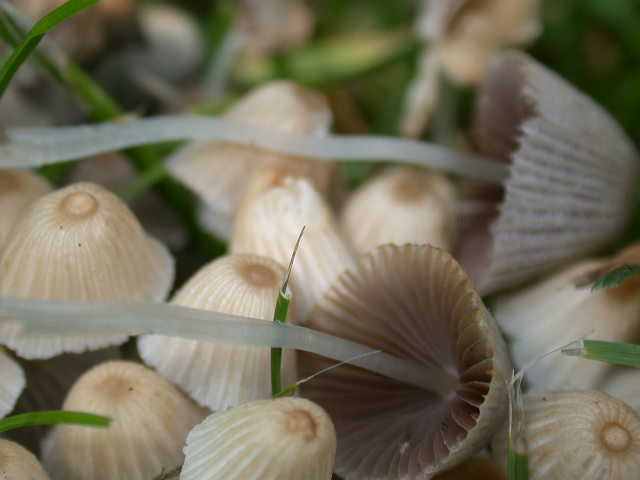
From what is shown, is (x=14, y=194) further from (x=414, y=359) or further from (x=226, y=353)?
(x=414, y=359)

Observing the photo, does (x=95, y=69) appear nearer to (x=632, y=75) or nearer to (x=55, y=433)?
(x=55, y=433)

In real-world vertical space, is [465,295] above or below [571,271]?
above

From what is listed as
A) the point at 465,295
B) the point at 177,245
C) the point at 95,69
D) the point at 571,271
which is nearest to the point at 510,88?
the point at 571,271

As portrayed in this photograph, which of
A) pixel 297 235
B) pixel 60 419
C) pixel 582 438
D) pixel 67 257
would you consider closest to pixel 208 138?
pixel 297 235

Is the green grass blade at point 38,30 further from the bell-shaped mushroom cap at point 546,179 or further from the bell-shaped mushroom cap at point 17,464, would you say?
the bell-shaped mushroom cap at point 546,179

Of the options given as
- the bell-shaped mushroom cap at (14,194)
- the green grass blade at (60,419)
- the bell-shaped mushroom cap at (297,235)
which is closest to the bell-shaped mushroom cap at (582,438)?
the bell-shaped mushroom cap at (297,235)
